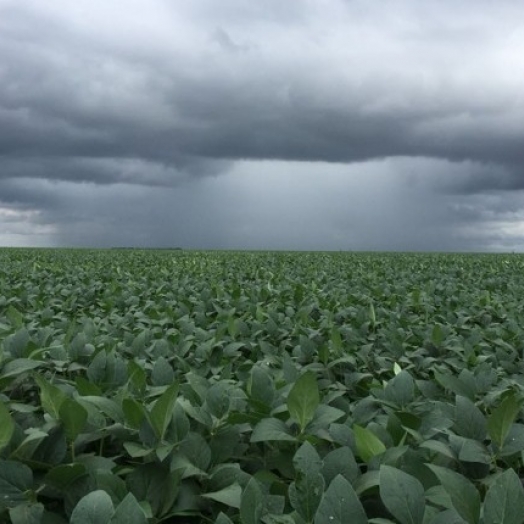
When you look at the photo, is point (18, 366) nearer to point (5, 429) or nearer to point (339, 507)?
point (5, 429)

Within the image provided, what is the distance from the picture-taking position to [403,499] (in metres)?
1.47

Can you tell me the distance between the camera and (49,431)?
1.91m

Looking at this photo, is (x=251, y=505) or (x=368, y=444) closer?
(x=251, y=505)

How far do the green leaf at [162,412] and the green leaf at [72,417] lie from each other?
188 mm

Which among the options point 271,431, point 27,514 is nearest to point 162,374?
point 271,431

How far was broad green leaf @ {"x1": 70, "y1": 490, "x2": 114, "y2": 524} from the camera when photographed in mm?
1418

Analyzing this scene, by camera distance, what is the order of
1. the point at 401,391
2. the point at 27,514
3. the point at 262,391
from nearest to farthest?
the point at 27,514 < the point at 262,391 < the point at 401,391

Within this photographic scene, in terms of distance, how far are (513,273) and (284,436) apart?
534 inches

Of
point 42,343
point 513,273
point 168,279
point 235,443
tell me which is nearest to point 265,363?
point 42,343

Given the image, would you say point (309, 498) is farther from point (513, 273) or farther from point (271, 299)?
point (513, 273)

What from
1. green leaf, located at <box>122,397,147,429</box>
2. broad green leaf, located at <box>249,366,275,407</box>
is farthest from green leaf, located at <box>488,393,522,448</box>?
green leaf, located at <box>122,397,147,429</box>

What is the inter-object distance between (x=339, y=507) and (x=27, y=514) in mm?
779

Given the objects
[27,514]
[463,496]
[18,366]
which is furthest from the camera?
[18,366]

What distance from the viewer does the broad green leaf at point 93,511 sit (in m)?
1.42
